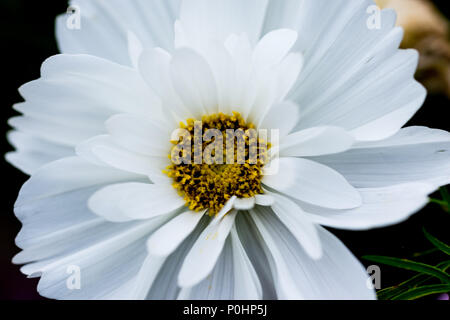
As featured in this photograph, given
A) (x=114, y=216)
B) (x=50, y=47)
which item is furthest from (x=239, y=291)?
(x=50, y=47)

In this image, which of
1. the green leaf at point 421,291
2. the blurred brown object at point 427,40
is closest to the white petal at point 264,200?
the green leaf at point 421,291

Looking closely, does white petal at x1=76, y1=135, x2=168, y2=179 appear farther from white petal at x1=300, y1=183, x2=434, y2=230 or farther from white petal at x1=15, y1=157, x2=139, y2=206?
white petal at x1=300, y1=183, x2=434, y2=230

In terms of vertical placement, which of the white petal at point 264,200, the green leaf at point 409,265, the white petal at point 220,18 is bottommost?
the green leaf at point 409,265

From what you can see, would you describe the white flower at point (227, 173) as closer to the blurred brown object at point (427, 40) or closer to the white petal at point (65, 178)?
the white petal at point (65, 178)

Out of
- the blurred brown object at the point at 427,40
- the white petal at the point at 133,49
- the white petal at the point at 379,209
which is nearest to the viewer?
the white petal at the point at 379,209

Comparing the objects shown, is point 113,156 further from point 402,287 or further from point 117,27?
point 402,287

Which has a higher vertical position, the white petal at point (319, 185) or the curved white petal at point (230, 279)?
the white petal at point (319, 185)

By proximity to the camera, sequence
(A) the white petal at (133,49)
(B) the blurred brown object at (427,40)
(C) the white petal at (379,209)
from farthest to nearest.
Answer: (B) the blurred brown object at (427,40)
(A) the white petal at (133,49)
(C) the white petal at (379,209)

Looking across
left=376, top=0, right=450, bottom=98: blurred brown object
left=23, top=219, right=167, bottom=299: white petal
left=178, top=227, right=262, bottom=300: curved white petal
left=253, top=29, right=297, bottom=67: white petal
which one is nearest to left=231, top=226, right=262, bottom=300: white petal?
left=178, top=227, right=262, bottom=300: curved white petal
